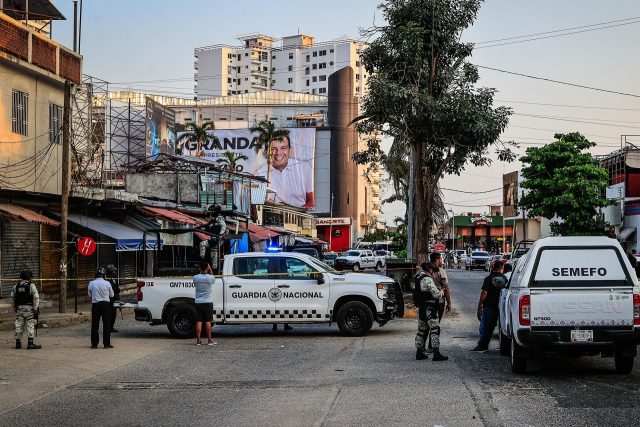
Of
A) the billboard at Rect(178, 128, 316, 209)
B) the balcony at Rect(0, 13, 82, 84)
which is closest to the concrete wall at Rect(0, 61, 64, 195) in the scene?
the balcony at Rect(0, 13, 82, 84)

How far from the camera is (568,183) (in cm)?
5859

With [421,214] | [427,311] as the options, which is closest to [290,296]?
[427,311]

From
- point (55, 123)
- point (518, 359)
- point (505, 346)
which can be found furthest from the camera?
point (55, 123)

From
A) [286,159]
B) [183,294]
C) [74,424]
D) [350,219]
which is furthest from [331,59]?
[74,424]

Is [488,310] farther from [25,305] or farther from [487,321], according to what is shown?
[25,305]

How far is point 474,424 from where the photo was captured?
9.13 metres

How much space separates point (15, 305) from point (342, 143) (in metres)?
106

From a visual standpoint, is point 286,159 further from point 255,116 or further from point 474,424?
point 474,424

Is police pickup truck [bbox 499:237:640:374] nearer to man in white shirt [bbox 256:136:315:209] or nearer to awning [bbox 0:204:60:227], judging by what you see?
awning [bbox 0:204:60:227]

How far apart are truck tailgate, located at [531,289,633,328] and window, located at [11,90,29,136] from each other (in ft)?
62.5

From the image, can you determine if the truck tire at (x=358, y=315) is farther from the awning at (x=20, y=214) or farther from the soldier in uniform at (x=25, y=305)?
the awning at (x=20, y=214)

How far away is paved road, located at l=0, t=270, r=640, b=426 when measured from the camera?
32.2 ft

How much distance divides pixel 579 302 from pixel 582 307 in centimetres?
8

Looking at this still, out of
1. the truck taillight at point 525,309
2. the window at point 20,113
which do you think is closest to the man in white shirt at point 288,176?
the window at point 20,113
